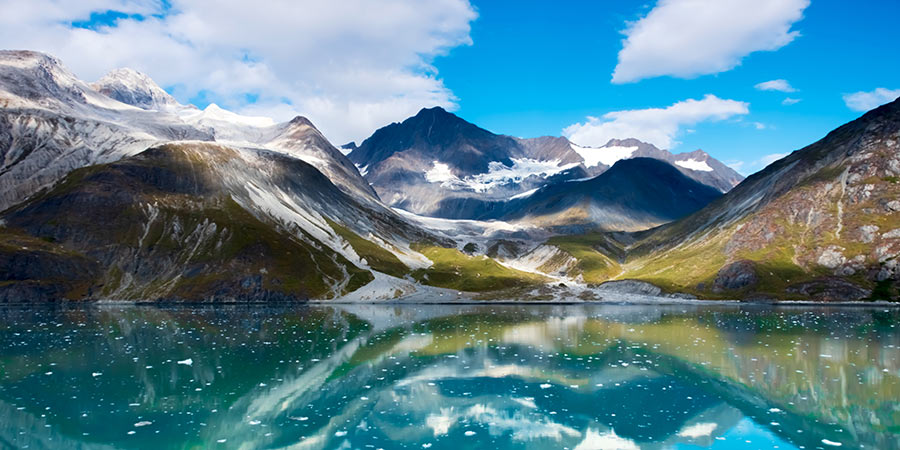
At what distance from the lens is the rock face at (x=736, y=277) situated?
602 feet

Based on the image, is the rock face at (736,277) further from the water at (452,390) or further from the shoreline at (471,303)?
the water at (452,390)

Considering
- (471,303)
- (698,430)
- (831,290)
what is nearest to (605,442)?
(698,430)

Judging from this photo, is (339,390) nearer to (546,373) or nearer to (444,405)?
(444,405)

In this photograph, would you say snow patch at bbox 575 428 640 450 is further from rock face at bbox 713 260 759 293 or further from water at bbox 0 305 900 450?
rock face at bbox 713 260 759 293

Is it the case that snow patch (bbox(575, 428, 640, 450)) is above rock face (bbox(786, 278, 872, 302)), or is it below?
above

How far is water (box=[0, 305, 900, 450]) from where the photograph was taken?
35.2 m

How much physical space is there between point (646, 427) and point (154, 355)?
5215 cm

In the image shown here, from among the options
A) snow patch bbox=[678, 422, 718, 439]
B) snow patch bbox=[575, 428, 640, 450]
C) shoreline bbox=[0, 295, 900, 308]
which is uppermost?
snow patch bbox=[575, 428, 640, 450]

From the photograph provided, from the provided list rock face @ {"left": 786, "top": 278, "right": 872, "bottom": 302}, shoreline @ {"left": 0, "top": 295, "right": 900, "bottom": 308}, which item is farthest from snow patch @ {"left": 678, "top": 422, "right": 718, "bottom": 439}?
rock face @ {"left": 786, "top": 278, "right": 872, "bottom": 302}

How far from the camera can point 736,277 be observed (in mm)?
187375

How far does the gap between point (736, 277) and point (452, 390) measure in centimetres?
16608

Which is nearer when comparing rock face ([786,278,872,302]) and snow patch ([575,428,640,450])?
snow patch ([575,428,640,450])

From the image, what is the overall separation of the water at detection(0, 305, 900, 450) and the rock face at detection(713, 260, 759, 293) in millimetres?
101965

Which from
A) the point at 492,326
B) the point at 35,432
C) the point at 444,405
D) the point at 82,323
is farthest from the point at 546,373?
the point at 82,323
